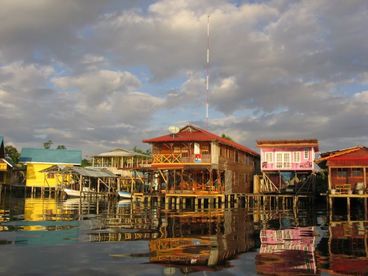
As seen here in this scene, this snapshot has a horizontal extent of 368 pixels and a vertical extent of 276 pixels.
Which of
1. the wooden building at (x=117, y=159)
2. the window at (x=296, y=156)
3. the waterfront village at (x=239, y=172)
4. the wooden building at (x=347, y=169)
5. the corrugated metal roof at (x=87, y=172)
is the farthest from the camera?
the wooden building at (x=117, y=159)

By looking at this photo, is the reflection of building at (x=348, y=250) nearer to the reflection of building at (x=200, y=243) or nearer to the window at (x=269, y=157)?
the reflection of building at (x=200, y=243)

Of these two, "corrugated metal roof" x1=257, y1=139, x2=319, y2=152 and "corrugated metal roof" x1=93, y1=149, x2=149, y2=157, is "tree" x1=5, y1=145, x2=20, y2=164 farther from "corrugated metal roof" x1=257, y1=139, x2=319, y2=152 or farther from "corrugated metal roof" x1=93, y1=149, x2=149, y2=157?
"corrugated metal roof" x1=257, y1=139, x2=319, y2=152

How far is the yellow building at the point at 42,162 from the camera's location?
62500mm

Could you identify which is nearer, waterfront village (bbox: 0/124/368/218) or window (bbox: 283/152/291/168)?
waterfront village (bbox: 0/124/368/218)

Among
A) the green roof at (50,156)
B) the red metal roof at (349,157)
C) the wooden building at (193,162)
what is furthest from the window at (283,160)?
the green roof at (50,156)

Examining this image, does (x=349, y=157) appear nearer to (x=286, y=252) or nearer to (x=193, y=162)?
(x=193, y=162)

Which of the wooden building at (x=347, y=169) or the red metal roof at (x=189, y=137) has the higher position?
the red metal roof at (x=189, y=137)

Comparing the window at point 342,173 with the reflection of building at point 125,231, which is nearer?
the reflection of building at point 125,231

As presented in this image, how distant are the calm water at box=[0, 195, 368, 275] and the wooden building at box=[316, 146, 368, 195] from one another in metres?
13.7

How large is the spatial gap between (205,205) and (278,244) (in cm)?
2440

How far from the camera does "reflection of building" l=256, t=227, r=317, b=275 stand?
11.2 meters

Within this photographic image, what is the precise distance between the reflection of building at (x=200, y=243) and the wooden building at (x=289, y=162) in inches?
895

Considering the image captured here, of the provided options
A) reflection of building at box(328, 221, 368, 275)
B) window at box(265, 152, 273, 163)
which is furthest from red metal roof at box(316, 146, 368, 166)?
reflection of building at box(328, 221, 368, 275)

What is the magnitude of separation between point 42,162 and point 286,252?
181 feet
